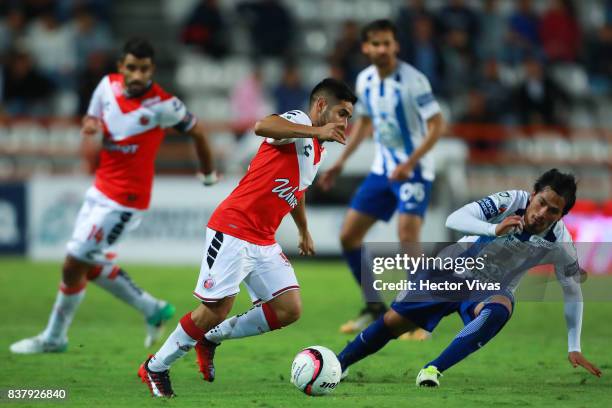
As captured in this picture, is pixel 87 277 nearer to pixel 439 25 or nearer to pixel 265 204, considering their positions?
pixel 265 204

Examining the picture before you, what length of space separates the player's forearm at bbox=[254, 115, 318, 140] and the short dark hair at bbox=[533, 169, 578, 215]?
1433 millimetres

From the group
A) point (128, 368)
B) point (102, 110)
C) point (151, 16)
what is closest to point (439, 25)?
point (151, 16)

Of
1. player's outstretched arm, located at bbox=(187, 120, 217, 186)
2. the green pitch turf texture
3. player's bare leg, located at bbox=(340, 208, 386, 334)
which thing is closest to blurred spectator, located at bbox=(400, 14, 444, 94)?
the green pitch turf texture

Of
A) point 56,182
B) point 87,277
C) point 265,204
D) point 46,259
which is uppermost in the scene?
point 265,204

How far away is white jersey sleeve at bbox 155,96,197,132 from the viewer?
8.77 metres

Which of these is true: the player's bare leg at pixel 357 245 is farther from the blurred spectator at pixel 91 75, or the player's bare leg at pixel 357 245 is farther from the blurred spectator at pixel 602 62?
the blurred spectator at pixel 602 62

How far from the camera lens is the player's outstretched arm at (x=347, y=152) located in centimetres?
970

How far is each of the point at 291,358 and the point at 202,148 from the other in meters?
1.82

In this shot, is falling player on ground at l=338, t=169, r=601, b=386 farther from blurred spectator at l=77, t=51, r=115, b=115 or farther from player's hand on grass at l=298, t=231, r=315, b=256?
blurred spectator at l=77, t=51, r=115, b=115

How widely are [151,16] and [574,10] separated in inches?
304

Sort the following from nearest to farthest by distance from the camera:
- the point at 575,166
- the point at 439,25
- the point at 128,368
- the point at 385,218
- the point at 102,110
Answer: the point at 128,368
the point at 102,110
the point at 385,218
the point at 575,166
the point at 439,25

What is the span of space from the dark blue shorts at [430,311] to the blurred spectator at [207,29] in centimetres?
1193

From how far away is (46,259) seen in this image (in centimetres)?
1570

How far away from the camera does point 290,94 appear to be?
17.2 meters
